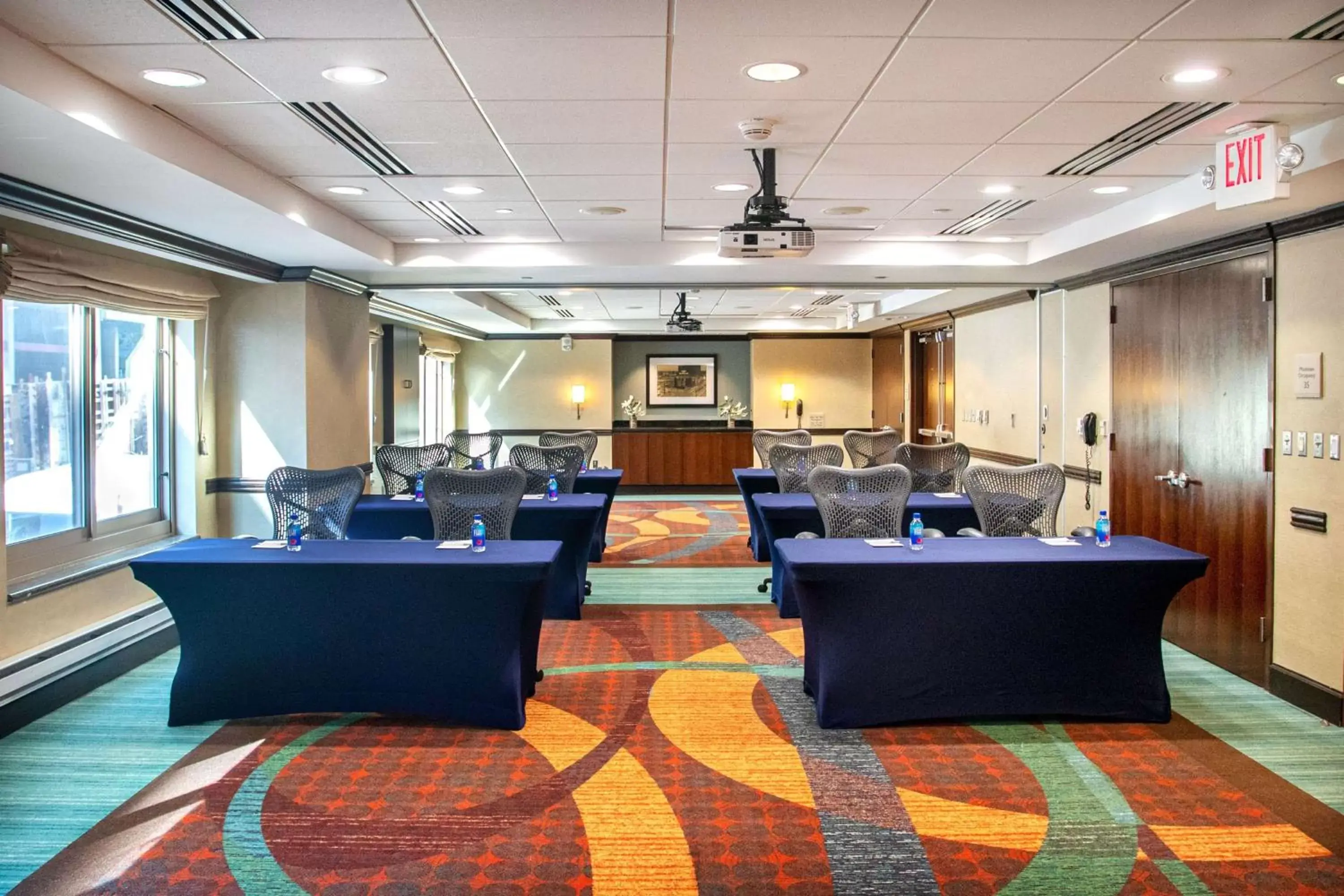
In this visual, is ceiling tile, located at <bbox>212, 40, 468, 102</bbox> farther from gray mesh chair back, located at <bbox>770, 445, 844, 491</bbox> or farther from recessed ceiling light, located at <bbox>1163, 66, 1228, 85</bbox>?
gray mesh chair back, located at <bbox>770, 445, 844, 491</bbox>

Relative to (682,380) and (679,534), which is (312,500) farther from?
(682,380)

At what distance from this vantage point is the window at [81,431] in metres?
4.84

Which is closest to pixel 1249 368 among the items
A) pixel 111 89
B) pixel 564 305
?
pixel 111 89

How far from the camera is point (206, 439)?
6465 millimetres

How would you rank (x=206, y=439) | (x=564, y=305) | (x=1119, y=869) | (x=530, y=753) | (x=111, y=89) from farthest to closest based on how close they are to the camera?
(x=564, y=305)
(x=206, y=439)
(x=530, y=753)
(x=111, y=89)
(x=1119, y=869)

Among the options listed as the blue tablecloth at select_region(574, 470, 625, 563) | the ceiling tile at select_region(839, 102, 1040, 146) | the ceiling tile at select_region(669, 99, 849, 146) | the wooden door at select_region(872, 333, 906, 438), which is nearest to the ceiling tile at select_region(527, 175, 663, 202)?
the ceiling tile at select_region(669, 99, 849, 146)

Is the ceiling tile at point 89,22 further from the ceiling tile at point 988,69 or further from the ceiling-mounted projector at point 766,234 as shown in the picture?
the ceiling-mounted projector at point 766,234

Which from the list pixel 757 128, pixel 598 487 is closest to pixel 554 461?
pixel 598 487

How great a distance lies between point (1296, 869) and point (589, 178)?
162 inches

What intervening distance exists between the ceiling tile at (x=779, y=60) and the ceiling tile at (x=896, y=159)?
0.80 metres

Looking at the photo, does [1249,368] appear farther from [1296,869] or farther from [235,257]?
[235,257]

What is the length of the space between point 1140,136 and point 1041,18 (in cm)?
159

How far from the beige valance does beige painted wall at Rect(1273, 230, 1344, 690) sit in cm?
618

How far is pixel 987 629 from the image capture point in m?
3.96
